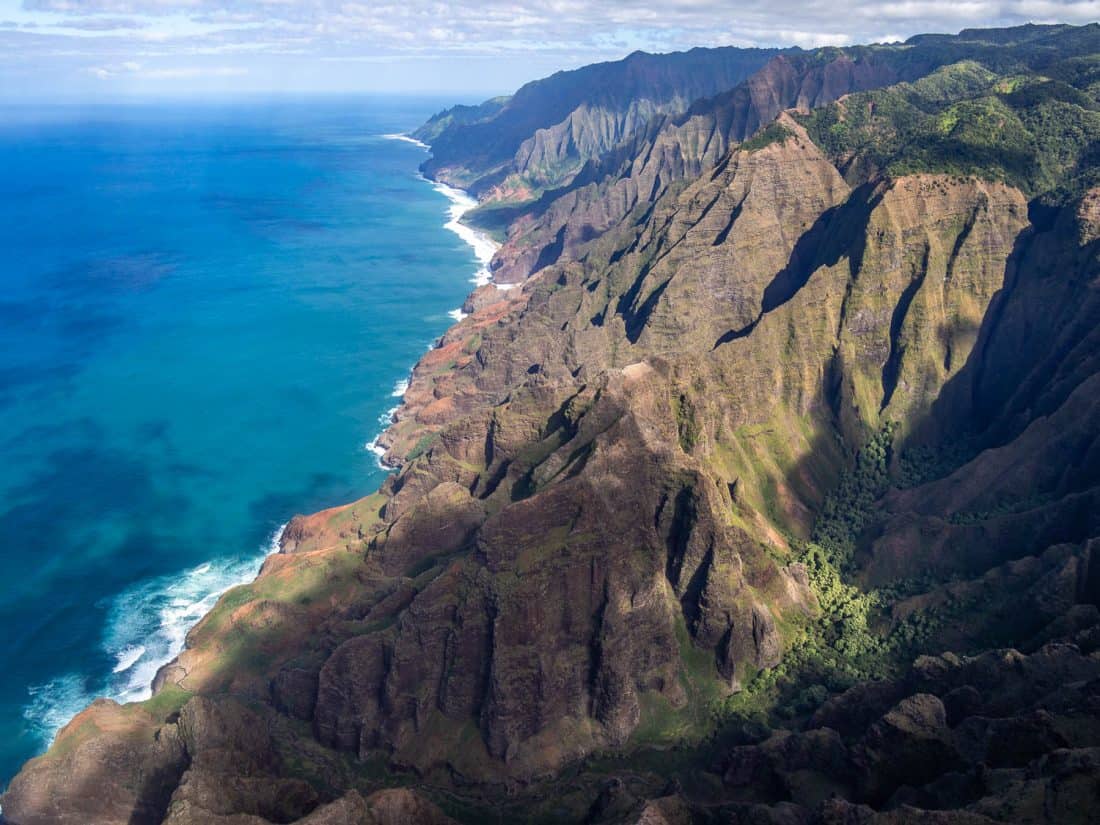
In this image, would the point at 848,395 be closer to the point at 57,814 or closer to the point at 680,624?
the point at 680,624

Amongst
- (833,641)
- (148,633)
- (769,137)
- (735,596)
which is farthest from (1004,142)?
(148,633)

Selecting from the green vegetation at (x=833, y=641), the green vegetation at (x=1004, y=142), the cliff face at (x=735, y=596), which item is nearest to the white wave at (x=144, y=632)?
the cliff face at (x=735, y=596)

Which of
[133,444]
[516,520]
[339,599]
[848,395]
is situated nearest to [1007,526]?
[848,395]

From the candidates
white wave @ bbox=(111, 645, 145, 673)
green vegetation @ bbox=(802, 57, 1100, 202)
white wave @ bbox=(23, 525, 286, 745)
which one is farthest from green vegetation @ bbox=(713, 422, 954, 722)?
green vegetation @ bbox=(802, 57, 1100, 202)

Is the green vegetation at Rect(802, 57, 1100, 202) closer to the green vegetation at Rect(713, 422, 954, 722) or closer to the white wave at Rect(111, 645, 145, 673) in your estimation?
the green vegetation at Rect(713, 422, 954, 722)

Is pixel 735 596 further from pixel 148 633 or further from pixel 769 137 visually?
pixel 769 137
